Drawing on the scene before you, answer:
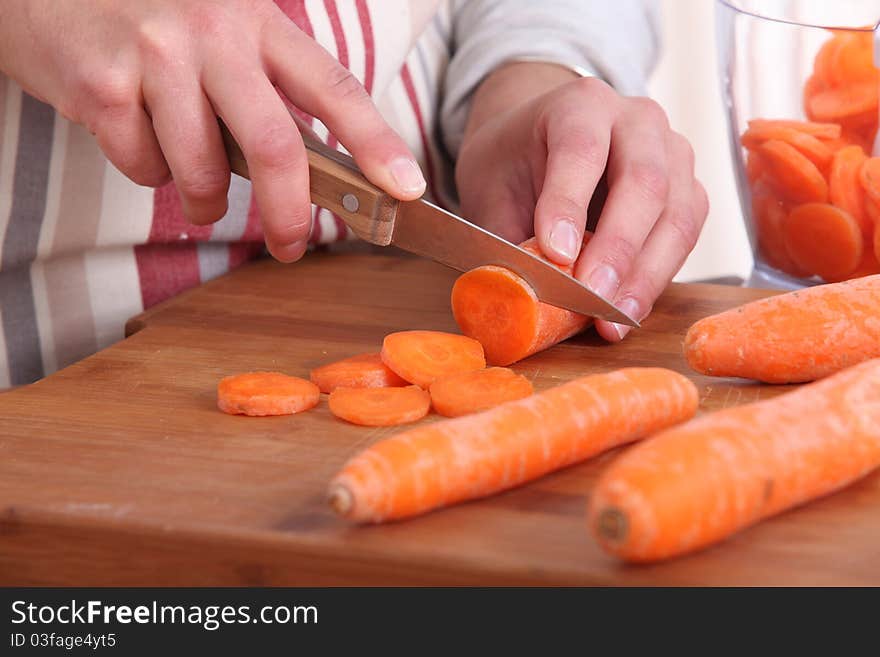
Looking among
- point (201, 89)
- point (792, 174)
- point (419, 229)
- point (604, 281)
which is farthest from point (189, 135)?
point (792, 174)

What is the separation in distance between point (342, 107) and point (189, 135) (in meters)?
0.18

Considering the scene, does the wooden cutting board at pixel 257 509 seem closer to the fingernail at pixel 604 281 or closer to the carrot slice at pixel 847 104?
the fingernail at pixel 604 281

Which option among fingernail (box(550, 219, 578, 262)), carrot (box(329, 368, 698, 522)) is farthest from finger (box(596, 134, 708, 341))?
carrot (box(329, 368, 698, 522))

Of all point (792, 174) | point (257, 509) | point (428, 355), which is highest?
point (792, 174)

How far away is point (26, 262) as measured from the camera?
178 cm

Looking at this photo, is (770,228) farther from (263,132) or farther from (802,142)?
(263,132)

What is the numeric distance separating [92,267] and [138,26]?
629 millimetres

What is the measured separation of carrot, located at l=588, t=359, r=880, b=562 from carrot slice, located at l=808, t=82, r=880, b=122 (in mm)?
680

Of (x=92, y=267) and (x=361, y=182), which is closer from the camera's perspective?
(x=361, y=182)

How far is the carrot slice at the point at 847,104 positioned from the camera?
171cm

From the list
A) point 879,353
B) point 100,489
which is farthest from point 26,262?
point 879,353

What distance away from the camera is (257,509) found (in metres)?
1.08

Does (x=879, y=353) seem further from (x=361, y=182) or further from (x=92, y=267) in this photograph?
(x=92, y=267)

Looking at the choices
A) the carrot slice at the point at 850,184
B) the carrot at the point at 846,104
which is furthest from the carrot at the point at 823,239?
the carrot at the point at 846,104
